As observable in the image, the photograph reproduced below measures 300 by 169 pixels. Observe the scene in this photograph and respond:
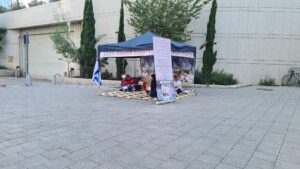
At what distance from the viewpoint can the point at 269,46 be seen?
55.8ft

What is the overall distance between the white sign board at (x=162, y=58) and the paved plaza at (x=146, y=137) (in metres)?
1.25

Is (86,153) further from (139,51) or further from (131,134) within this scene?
(139,51)

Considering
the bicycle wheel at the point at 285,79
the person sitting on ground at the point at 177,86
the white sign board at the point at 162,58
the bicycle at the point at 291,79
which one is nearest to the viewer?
the white sign board at the point at 162,58

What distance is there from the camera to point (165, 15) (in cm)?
1549

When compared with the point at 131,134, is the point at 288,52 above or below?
above

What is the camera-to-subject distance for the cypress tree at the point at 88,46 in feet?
60.2

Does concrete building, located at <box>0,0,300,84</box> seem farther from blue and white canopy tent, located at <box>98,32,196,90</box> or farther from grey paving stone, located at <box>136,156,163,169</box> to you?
grey paving stone, located at <box>136,156,163,169</box>

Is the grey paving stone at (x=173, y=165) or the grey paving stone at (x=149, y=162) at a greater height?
the grey paving stone at (x=149, y=162)

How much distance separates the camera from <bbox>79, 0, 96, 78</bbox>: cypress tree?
18359 millimetres

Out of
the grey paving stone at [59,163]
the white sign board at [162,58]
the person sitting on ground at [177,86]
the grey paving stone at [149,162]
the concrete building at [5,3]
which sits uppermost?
the concrete building at [5,3]

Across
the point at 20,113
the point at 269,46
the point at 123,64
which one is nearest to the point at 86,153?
the point at 20,113

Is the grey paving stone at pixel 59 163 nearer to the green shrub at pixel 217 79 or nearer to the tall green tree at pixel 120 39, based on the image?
the green shrub at pixel 217 79

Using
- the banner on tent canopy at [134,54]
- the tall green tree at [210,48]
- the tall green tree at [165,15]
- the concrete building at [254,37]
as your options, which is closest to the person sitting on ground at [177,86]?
the banner on tent canopy at [134,54]

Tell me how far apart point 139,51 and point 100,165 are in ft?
21.5
